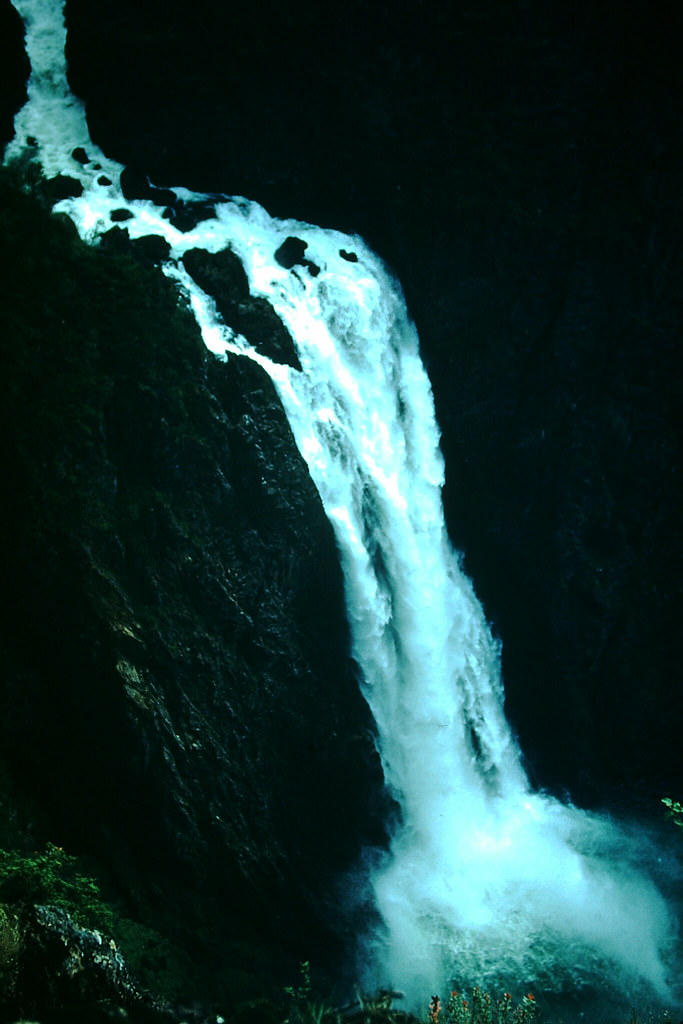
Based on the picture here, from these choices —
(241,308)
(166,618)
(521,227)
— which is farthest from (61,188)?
(521,227)

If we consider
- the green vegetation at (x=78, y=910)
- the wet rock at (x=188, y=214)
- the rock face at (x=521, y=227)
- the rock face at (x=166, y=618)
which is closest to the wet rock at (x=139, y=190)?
the wet rock at (x=188, y=214)

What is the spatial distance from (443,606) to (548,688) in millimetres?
4234

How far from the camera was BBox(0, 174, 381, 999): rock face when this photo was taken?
1320 cm

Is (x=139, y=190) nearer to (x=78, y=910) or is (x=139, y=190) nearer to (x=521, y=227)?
(x=521, y=227)

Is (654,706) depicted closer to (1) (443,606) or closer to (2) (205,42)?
(1) (443,606)

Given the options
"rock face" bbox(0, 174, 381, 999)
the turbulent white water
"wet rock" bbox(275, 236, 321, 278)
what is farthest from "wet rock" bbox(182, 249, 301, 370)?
"wet rock" bbox(275, 236, 321, 278)

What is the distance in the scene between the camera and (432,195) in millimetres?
20250

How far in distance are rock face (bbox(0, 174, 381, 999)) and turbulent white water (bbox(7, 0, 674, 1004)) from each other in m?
0.97

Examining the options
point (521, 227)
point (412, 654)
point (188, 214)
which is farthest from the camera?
point (521, 227)

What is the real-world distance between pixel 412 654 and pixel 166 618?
6184 millimetres

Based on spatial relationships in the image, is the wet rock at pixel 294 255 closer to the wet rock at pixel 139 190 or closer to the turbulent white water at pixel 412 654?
the turbulent white water at pixel 412 654

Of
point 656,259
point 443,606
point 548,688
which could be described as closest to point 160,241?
point 443,606

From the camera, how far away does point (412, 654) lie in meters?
18.5

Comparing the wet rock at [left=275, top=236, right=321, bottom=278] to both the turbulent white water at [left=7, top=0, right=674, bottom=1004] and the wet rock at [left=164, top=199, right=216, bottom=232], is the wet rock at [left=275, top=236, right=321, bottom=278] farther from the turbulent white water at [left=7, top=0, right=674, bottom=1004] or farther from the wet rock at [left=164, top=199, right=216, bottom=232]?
the wet rock at [left=164, top=199, right=216, bottom=232]
